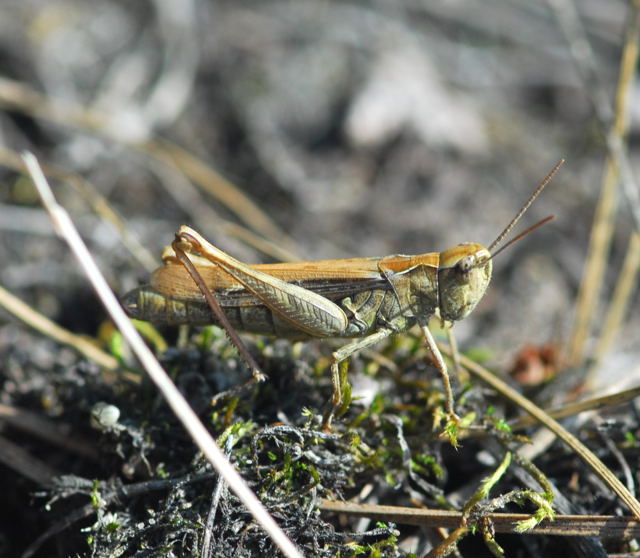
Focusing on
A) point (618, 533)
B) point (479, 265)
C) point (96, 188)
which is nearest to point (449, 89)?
point (96, 188)

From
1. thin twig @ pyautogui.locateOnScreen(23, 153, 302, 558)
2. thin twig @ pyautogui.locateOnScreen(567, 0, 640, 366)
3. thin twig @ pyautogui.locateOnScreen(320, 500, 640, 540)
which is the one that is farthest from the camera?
thin twig @ pyautogui.locateOnScreen(567, 0, 640, 366)

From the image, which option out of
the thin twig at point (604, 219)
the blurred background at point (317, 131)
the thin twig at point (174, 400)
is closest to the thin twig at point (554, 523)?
the thin twig at point (174, 400)

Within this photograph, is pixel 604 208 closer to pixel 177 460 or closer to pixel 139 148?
pixel 177 460

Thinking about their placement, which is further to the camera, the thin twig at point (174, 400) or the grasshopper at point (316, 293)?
the grasshopper at point (316, 293)

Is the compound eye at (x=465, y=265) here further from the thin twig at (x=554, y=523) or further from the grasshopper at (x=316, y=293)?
the thin twig at (x=554, y=523)

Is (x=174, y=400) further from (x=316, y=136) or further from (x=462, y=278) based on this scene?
(x=316, y=136)

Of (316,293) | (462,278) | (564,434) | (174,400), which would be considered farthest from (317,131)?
(174,400)

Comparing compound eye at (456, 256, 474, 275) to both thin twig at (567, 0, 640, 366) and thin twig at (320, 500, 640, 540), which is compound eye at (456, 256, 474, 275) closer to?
thin twig at (320, 500, 640, 540)

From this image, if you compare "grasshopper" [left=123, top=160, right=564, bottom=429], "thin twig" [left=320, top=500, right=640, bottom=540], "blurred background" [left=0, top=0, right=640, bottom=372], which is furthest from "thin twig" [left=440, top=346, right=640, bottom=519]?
Result: "blurred background" [left=0, top=0, right=640, bottom=372]
